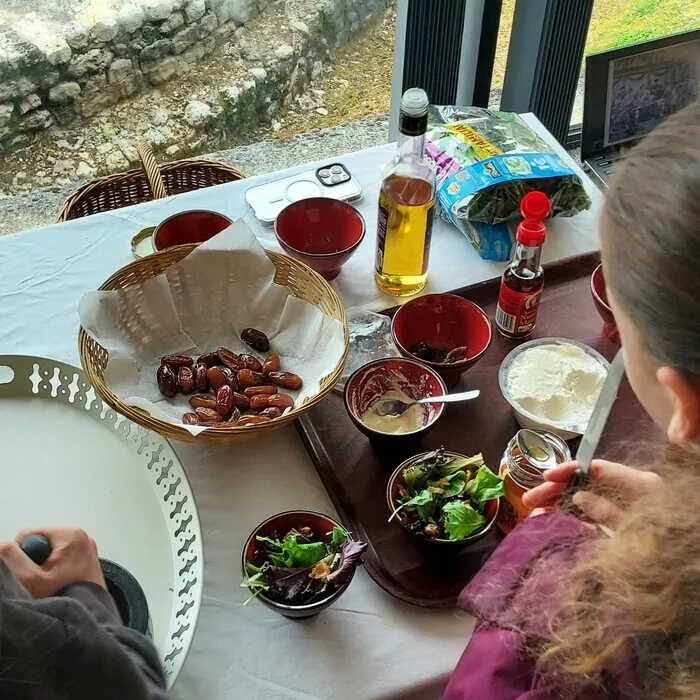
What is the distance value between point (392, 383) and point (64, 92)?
1.33 m

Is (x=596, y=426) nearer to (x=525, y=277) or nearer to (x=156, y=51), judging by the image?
(x=525, y=277)

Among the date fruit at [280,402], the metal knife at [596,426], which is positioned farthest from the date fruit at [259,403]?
the metal knife at [596,426]

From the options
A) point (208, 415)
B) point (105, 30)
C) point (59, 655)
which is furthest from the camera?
point (105, 30)

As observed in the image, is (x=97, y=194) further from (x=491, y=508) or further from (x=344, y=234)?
(x=491, y=508)

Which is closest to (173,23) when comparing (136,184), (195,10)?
(195,10)

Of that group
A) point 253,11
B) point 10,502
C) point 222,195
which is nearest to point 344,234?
point 222,195

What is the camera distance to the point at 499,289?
3.44 ft

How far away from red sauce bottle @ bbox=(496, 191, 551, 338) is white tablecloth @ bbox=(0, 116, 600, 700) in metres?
0.12

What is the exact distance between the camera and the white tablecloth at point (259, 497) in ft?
2.25

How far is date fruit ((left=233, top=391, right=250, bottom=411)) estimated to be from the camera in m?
0.88

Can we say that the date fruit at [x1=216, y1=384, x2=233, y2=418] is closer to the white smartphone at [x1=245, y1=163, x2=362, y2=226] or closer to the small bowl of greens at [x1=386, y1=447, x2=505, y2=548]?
the small bowl of greens at [x1=386, y1=447, x2=505, y2=548]

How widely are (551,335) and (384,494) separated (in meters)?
0.33

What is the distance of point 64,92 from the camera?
1820 millimetres

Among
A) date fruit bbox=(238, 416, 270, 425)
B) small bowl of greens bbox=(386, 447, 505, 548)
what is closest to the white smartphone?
date fruit bbox=(238, 416, 270, 425)
